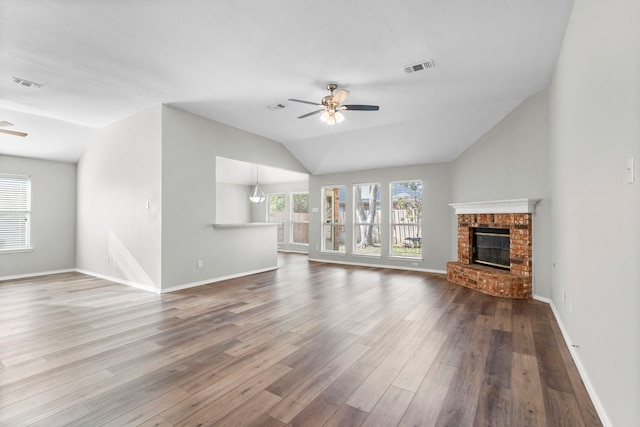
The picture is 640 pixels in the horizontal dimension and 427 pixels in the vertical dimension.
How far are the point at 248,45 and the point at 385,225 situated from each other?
540cm

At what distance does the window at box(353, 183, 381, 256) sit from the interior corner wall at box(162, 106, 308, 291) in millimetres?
2869

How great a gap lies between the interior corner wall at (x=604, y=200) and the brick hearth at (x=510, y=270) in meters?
1.68

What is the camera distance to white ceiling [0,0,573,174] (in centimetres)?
266

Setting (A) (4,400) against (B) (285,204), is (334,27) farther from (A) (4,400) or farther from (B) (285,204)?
(B) (285,204)

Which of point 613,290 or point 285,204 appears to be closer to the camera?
point 613,290

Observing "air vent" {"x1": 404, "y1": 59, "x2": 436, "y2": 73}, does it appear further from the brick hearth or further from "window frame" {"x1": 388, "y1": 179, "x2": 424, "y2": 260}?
"window frame" {"x1": 388, "y1": 179, "x2": 424, "y2": 260}

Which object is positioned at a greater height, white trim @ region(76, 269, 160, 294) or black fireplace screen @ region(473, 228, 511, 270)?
black fireplace screen @ region(473, 228, 511, 270)

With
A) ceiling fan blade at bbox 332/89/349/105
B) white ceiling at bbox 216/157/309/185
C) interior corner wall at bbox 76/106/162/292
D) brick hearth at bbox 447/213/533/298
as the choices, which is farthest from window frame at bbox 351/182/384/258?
interior corner wall at bbox 76/106/162/292

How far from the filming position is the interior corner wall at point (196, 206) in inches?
194

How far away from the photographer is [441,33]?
2.97 metres

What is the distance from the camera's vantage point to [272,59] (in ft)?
11.3

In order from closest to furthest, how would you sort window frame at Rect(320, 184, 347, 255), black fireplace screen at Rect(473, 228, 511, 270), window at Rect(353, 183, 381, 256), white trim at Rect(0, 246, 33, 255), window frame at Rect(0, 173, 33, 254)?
black fireplace screen at Rect(473, 228, 511, 270), white trim at Rect(0, 246, 33, 255), window frame at Rect(0, 173, 33, 254), window at Rect(353, 183, 381, 256), window frame at Rect(320, 184, 347, 255)

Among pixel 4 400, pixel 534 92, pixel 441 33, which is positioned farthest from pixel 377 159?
pixel 4 400

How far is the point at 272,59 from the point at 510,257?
15.8 ft
